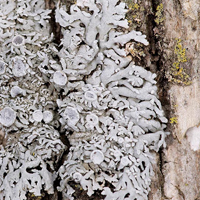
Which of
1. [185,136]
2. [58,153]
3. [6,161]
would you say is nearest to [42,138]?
[58,153]

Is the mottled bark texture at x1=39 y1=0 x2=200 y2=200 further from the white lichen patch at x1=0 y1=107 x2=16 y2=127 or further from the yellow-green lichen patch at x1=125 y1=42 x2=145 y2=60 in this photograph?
the white lichen patch at x1=0 y1=107 x2=16 y2=127

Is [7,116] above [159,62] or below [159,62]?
below

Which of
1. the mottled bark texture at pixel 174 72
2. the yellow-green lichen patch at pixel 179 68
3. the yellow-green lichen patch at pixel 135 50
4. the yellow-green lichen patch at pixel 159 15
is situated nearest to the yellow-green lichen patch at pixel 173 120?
the mottled bark texture at pixel 174 72

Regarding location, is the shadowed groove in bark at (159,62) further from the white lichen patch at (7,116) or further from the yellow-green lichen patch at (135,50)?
the white lichen patch at (7,116)

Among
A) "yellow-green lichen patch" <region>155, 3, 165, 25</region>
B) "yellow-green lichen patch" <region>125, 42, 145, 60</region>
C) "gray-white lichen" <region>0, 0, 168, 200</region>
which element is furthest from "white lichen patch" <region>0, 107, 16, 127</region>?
"yellow-green lichen patch" <region>155, 3, 165, 25</region>

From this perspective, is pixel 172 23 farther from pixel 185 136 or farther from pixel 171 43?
pixel 185 136

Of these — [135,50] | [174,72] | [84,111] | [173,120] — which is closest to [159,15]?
[135,50]

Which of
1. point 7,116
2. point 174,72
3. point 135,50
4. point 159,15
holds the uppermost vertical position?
point 159,15

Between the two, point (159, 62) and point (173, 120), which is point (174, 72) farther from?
point (173, 120)
